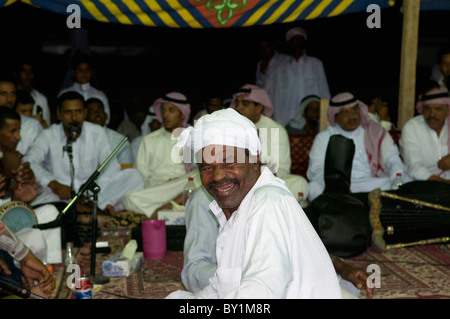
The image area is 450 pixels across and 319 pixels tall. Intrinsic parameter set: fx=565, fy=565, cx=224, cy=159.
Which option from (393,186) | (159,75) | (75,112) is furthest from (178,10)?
(159,75)

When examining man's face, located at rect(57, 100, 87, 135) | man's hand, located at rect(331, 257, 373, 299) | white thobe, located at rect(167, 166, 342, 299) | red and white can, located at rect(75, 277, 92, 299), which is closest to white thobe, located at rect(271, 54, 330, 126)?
man's face, located at rect(57, 100, 87, 135)

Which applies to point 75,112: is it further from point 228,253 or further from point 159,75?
point 159,75

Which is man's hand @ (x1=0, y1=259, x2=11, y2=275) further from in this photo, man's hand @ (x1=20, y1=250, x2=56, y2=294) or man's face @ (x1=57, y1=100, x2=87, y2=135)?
man's face @ (x1=57, y1=100, x2=87, y2=135)

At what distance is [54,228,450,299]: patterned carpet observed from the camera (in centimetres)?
421

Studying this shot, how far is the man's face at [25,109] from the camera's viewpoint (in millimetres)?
7336

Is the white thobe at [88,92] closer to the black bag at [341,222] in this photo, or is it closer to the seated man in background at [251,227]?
the black bag at [341,222]

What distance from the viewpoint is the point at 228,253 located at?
222 cm

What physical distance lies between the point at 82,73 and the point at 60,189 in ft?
8.43

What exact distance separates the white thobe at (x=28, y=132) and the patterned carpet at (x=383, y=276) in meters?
2.27

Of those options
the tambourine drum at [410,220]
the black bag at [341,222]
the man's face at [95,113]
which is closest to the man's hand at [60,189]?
the man's face at [95,113]

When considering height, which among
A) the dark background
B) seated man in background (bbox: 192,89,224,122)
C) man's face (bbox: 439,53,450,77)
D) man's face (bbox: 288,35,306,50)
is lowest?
seated man in background (bbox: 192,89,224,122)

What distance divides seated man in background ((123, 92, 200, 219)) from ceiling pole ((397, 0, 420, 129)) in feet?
9.25

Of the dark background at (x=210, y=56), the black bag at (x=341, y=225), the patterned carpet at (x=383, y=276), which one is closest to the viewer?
the patterned carpet at (x=383, y=276)

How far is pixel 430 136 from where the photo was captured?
664cm
